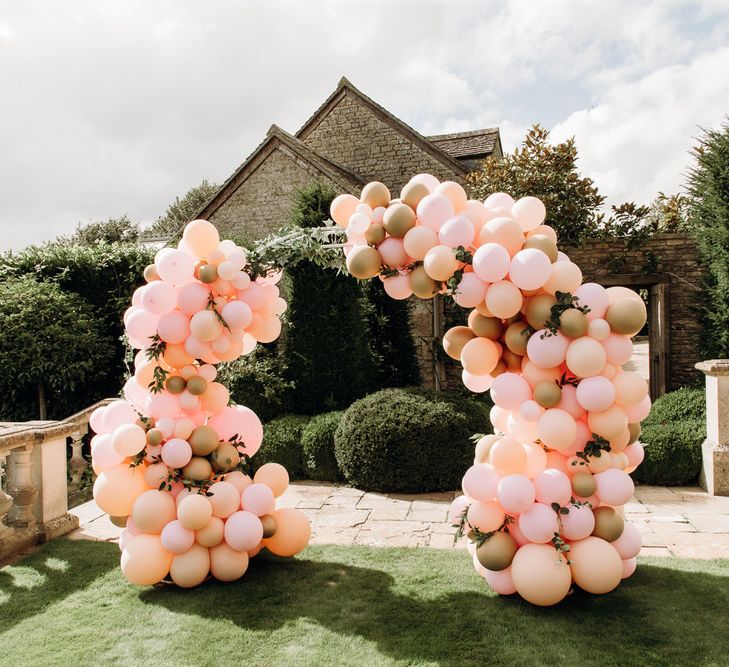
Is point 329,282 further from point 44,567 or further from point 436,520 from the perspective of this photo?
point 44,567

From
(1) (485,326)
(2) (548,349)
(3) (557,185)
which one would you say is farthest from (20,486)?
(3) (557,185)

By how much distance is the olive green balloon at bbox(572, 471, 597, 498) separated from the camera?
376cm

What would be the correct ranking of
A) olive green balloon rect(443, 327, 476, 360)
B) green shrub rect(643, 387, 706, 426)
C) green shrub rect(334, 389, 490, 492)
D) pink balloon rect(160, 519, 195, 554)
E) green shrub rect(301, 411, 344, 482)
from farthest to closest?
green shrub rect(643, 387, 706, 426)
green shrub rect(301, 411, 344, 482)
green shrub rect(334, 389, 490, 492)
olive green balloon rect(443, 327, 476, 360)
pink balloon rect(160, 519, 195, 554)

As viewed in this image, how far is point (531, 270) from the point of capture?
147 inches

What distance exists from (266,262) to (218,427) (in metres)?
1.39

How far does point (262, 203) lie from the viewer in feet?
45.0

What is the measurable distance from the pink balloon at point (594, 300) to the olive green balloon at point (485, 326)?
1.86 feet

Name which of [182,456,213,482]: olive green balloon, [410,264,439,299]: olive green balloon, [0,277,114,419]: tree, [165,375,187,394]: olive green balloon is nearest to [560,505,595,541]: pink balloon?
[410,264,439,299]: olive green balloon

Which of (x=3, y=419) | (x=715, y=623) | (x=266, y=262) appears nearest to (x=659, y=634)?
(x=715, y=623)

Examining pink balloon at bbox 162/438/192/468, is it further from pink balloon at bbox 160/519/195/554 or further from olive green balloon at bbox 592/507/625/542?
olive green balloon at bbox 592/507/625/542

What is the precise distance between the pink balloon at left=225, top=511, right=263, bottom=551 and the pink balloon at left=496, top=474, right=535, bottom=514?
1804mm

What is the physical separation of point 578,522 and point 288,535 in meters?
2.18

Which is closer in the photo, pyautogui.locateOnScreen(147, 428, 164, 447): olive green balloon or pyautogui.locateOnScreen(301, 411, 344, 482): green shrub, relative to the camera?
pyautogui.locateOnScreen(147, 428, 164, 447): olive green balloon

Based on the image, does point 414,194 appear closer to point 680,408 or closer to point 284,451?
point 284,451
